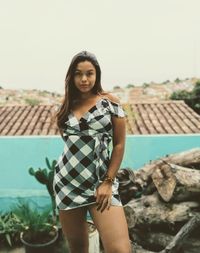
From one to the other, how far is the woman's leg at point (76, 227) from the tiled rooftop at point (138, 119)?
228 cm

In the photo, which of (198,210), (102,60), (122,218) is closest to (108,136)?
(122,218)

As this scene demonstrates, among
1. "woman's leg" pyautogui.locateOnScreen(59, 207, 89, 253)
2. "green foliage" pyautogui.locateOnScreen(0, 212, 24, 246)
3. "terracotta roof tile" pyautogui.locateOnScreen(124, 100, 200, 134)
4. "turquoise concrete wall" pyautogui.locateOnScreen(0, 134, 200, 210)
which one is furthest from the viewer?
"terracotta roof tile" pyautogui.locateOnScreen(124, 100, 200, 134)

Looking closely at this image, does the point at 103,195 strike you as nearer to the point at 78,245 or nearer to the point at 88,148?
the point at 88,148

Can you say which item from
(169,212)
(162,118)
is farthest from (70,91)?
(162,118)

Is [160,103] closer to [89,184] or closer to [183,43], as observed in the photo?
[183,43]

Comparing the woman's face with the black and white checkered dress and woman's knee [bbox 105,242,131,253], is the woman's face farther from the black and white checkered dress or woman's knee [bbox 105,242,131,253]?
woman's knee [bbox 105,242,131,253]

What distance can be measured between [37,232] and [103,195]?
5.96ft

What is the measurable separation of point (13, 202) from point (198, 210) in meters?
1.92

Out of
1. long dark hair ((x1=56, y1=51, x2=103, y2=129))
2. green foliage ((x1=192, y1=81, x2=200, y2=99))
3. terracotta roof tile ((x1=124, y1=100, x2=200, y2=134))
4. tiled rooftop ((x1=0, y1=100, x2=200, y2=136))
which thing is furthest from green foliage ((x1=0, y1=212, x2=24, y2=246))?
green foliage ((x1=192, y1=81, x2=200, y2=99))

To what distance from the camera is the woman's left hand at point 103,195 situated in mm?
1908

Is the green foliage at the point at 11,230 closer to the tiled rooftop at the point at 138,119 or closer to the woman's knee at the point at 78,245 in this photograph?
the tiled rooftop at the point at 138,119

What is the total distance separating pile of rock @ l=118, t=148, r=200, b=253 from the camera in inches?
126

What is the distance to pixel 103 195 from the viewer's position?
1.93m

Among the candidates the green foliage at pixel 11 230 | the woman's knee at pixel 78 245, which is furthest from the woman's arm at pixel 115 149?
the green foliage at pixel 11 230
